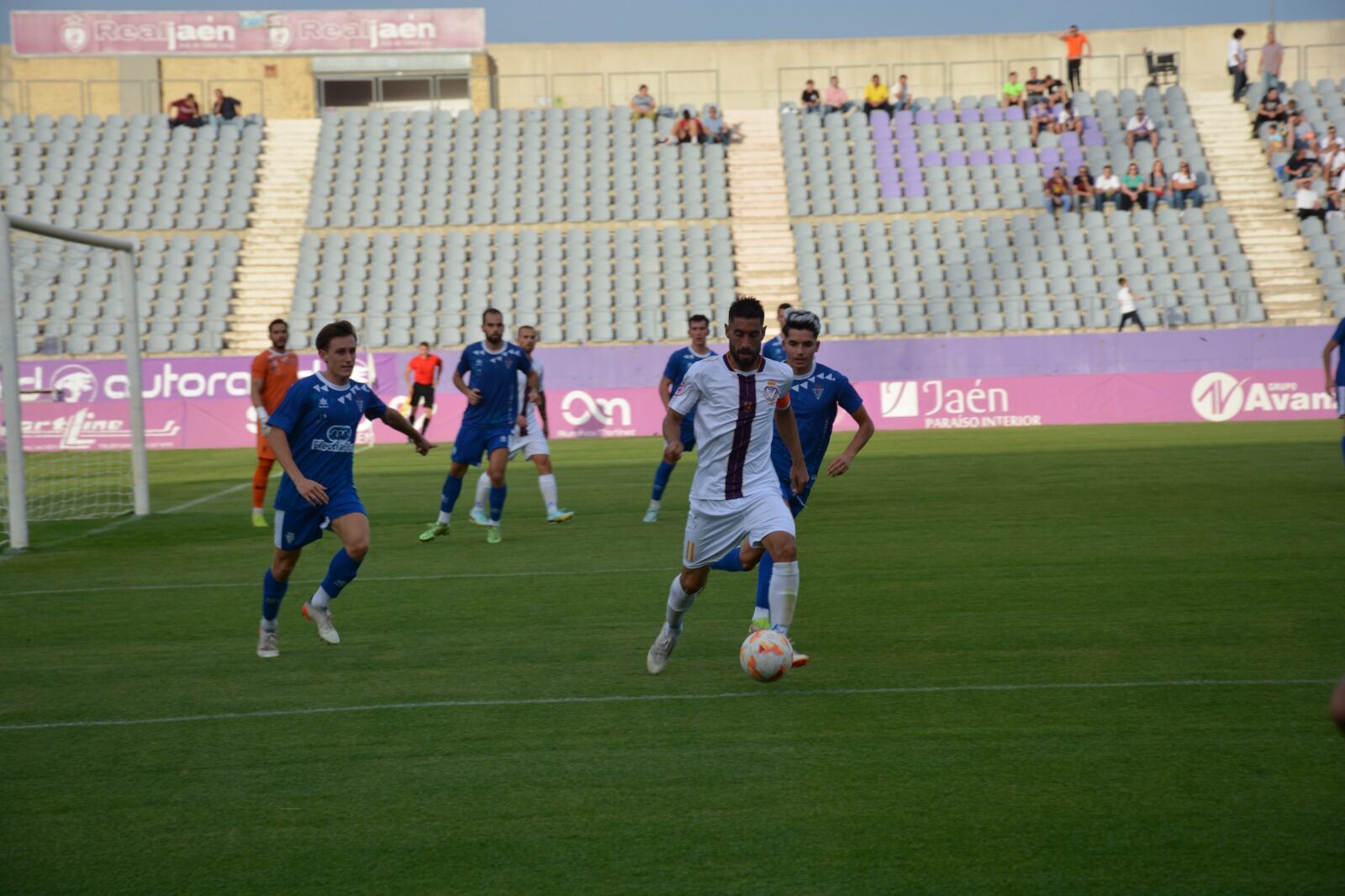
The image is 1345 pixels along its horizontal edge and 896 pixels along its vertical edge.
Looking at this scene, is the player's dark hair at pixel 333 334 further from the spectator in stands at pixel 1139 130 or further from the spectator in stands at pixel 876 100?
the spectator in stands at pixel 876 100

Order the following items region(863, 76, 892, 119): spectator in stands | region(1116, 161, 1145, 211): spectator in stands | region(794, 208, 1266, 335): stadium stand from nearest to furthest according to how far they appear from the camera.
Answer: region(794, 208, 1266, 335): stadium stand < region(1116, 161, 1145, 211): spectator in stands < region(863, 76, 892, 119): spectator in stands

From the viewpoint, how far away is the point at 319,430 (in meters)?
8.36

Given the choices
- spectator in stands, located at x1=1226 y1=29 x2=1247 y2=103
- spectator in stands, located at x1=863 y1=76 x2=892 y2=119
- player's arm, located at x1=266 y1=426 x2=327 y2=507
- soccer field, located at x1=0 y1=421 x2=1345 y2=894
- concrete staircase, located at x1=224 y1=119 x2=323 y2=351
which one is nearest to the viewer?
soccer field, located at x1=0 y1=421 x2=1345 y2=894

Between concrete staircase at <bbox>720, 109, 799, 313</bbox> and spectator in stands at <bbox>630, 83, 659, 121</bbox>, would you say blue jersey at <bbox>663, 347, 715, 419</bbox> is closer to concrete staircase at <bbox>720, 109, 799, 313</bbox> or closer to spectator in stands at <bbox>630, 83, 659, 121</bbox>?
concrete staircase at <bbox>720, 109, 799, 313</bbox>

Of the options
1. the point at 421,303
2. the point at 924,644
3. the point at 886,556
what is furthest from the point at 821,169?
the point at 924,644

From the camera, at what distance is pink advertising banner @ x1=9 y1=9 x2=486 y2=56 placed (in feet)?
145

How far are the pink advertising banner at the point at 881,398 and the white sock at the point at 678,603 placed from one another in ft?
76.1

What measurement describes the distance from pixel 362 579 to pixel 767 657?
5.55 metres

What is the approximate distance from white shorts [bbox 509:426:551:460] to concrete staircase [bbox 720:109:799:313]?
20.5m

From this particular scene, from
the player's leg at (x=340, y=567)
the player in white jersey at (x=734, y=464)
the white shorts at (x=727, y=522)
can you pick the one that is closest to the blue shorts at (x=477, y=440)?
the player's leg at (x=340, y=567)

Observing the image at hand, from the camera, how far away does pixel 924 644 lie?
8.23 metres

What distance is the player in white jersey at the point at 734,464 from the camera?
7184mm

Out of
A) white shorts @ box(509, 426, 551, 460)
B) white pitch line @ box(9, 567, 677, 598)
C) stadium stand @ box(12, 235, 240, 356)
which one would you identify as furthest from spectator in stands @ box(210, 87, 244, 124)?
white pitch line @ box(9, 567, 677, 598)

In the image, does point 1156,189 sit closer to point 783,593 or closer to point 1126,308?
point 1126,308
